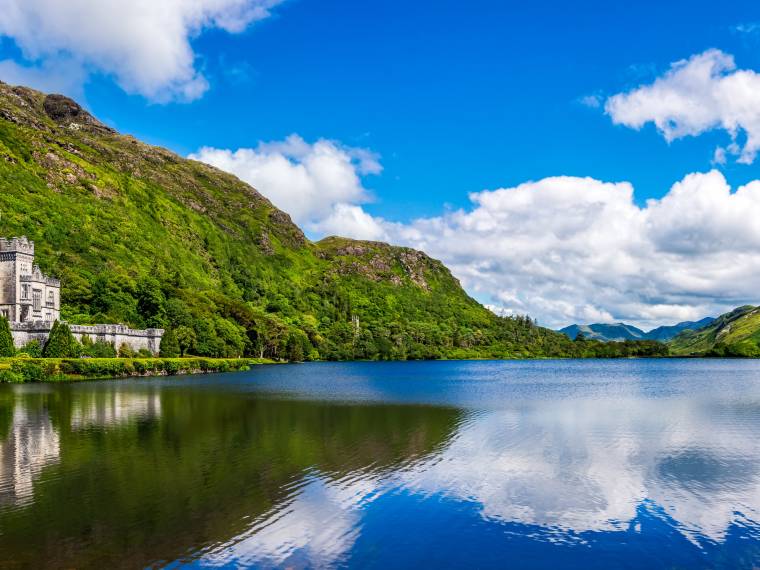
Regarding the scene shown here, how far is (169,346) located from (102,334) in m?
18.9

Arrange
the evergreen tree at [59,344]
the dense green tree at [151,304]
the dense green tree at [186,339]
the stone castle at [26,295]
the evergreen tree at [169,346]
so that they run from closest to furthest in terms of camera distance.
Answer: the evergreen tree at [59,344], the stone castle at [26,295], the evergreen tree at [169,346], the dense green tree at [186,339], the dense green tree at [151,304]

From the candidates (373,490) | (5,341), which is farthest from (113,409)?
(5,341)

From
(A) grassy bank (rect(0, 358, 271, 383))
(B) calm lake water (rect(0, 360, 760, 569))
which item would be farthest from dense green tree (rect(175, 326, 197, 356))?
(B) calm lake water (rect(0, 360, 760, 569))

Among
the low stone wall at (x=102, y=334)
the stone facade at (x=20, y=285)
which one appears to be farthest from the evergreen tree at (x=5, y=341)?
the stone facade at (x=20, y=285)

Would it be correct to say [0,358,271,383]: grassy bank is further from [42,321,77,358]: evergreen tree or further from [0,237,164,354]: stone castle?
[0,237,164,354]: stone castle

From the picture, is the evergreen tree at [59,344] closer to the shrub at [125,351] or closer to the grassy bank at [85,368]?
the grassy bank at [85,368]

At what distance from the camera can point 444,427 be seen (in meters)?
42.8

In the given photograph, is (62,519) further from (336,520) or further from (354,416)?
(354,416)

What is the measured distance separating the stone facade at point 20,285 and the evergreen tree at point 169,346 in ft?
73.0

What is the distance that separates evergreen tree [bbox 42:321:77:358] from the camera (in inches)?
3573

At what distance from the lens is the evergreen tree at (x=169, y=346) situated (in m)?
122

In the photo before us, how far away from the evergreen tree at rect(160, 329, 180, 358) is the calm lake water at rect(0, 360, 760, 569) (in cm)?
7454

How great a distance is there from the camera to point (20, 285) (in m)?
106


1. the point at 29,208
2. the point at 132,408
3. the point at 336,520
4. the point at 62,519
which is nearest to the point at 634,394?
the point at 132,408
